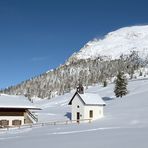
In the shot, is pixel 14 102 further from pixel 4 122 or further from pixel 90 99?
pixel 90 99

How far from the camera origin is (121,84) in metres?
106

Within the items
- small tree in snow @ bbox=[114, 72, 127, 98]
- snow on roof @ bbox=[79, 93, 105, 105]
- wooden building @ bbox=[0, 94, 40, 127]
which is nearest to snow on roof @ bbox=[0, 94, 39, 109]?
wooden building @ bbox=[0, 94, 40, 127]

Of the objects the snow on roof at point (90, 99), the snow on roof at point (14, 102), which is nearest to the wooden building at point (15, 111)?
the snow on roof at point (14, 102)

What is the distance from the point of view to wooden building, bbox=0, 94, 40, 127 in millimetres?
63206

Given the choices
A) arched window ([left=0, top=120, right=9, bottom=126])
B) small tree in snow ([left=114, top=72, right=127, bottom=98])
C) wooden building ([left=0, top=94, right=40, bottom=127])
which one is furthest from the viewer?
small tree in snow ([left=114, top=72, right=127, bottom=98])

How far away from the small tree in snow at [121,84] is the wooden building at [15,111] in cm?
4163

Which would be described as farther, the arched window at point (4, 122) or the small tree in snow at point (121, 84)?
the small tree in snow at point (121, 84)

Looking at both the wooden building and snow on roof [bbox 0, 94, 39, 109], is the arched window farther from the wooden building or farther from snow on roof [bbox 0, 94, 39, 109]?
snow on roof [bbox 0, 94, 39, 109]

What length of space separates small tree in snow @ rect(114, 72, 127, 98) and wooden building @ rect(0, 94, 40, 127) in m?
41.6

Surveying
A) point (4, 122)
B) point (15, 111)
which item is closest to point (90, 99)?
point (15, 111)

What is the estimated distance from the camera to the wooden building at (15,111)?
2488 inches

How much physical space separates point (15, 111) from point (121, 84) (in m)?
47.3

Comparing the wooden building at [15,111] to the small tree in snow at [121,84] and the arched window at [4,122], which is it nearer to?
the arched window at [4,122]

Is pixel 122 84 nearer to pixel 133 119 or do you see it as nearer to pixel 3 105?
pixel 133 119
